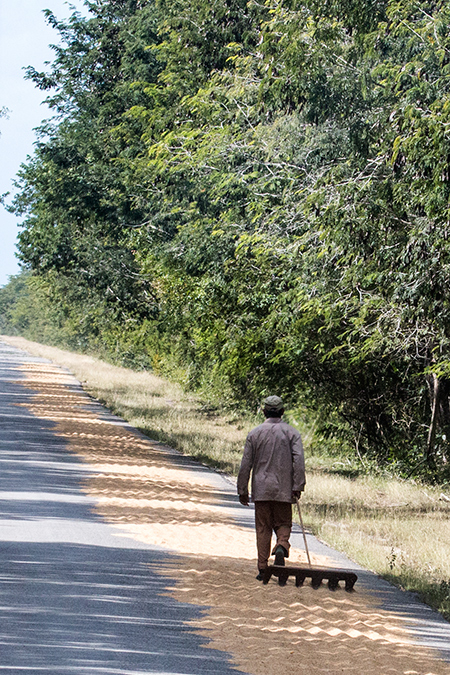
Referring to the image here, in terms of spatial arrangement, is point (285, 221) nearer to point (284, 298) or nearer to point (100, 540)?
point (284, 298)

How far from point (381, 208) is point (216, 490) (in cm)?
621

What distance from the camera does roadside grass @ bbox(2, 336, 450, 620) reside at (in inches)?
455

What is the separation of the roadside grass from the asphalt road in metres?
2.67

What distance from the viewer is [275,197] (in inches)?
763

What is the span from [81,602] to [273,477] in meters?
2.35

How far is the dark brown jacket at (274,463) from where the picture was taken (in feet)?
31.6

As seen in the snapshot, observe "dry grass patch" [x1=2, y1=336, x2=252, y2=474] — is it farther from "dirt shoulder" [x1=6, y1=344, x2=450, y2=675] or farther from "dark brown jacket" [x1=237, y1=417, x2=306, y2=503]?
"dark brown jacket" [x1=237, y1=417, x2=306, y2=503]

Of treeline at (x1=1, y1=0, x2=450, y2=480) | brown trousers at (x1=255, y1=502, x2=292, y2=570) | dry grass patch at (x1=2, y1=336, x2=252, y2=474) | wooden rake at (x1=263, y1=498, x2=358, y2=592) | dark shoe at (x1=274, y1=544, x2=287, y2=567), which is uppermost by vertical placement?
treeline at (x1=1, y1=0, x2=450, y2=480)

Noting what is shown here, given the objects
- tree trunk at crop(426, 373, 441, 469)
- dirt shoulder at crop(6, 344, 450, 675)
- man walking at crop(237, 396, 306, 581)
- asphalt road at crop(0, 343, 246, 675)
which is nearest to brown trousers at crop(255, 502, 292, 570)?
man walking at crop(237, 396, 306, 581)

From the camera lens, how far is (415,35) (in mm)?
14062

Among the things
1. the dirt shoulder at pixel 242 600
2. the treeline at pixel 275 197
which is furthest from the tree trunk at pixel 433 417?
the dirt shoulder at pixel 242 600

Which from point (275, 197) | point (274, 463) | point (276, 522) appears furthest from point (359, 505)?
point (274, 463)

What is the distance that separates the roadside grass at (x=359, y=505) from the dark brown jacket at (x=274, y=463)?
166 centimetres

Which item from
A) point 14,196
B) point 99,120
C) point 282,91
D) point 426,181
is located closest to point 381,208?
point 426,181
